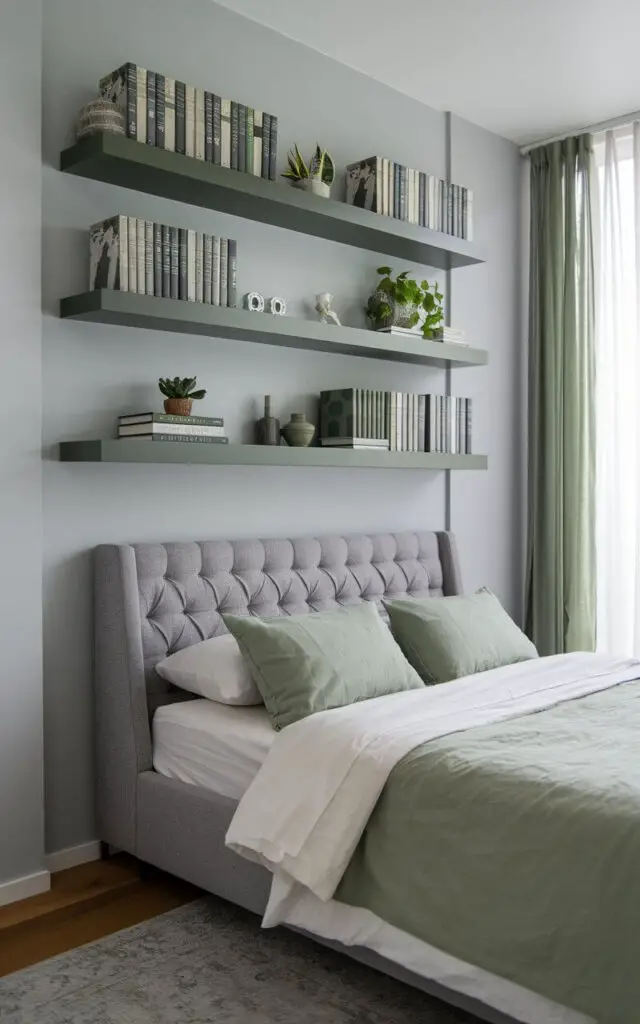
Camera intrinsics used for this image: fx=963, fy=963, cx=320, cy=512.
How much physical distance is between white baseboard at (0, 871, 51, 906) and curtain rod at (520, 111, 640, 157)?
373cm

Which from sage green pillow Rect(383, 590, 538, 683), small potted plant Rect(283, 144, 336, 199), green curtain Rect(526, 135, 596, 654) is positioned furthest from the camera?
green curtain Rect(526, 135, 596, 654)

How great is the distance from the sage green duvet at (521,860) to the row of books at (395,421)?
141 cm

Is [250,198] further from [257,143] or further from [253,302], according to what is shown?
[253,302]

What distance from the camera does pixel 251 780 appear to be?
253cm

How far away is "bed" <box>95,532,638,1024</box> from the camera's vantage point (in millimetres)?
2182

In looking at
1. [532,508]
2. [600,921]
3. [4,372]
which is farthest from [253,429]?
[600,921]

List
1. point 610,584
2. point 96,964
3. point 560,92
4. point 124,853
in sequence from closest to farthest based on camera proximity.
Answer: point 96,964 < point 124,853 < point 560,92 < point 610,584

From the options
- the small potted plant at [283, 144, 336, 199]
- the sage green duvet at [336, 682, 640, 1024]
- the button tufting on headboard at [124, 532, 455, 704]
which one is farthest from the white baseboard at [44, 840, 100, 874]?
the small potted plant at [283, 144, 336, 199]

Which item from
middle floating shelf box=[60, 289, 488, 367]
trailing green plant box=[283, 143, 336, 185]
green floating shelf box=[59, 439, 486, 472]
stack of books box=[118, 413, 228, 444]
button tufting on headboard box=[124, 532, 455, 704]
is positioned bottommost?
button tufting on headboard box=[124, 532, 455, 704]

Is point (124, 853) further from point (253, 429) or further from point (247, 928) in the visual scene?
point (253, 429)

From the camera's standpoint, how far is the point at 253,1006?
2.23 metres

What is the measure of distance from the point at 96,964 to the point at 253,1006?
1.45 feet

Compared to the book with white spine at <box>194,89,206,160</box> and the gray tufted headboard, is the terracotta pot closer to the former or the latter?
the gray tufted headboard

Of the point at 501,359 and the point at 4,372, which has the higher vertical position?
the point at 501,359
